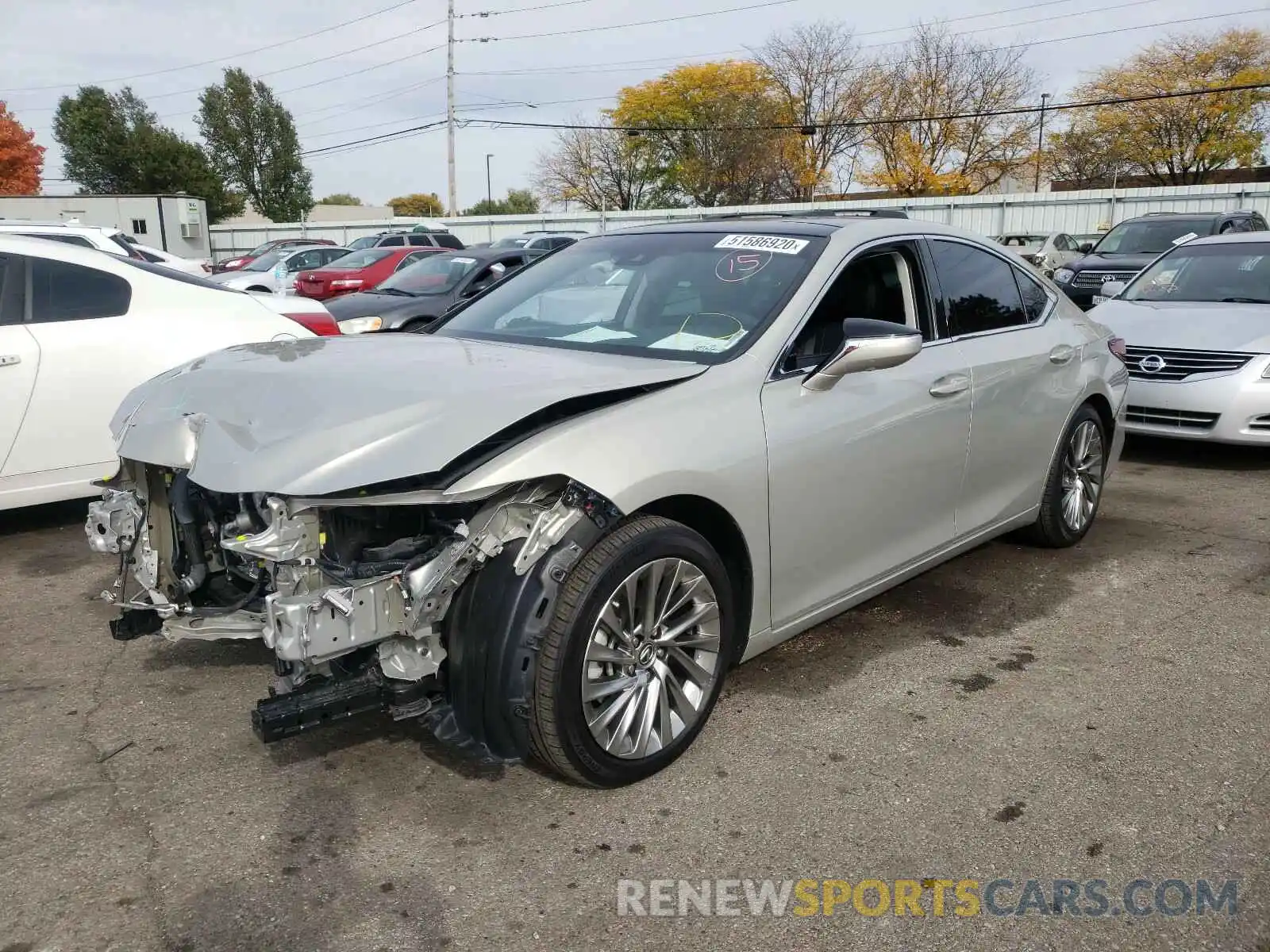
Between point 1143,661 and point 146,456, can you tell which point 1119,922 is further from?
point 146,456

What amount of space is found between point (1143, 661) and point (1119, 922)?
1775 mm

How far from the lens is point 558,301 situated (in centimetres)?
406

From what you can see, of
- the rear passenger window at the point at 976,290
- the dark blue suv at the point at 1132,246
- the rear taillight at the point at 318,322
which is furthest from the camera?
the dark blue suv at the point at 1132,246

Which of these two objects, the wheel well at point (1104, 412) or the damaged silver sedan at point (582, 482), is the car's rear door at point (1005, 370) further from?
the wheel well at point (1104, 412)

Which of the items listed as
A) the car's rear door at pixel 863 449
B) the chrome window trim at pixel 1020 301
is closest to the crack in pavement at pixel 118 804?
the car's rear door at pixel 863 449

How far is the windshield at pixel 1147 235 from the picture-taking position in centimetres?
1542

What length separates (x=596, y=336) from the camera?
371 cm

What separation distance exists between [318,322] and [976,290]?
4.20 metres

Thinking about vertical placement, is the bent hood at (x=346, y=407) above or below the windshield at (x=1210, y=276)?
below

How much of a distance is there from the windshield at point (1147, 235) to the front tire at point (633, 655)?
1465cm

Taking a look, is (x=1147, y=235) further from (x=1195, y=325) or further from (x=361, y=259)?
(x=361, y=259)

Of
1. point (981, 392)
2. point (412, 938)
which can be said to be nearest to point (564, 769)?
point (412, 938)

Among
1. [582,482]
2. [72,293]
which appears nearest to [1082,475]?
[582,482]

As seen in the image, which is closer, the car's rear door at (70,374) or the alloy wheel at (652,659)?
the alloy wheel at (652,659)
